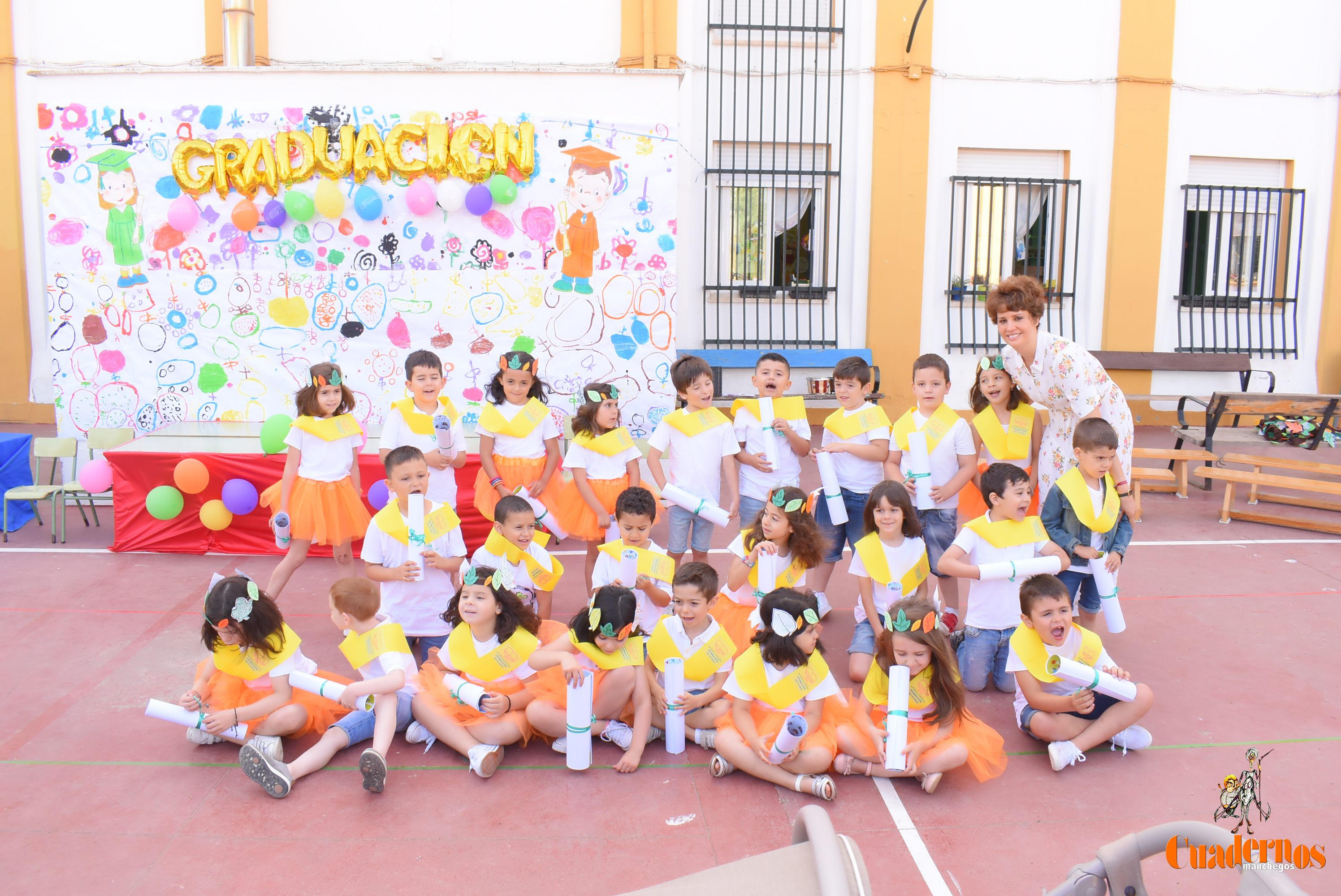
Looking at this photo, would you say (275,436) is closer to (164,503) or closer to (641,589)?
(164,503)

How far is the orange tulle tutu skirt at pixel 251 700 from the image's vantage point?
367cm

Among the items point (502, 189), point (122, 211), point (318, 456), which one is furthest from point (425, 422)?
point (122, 211)

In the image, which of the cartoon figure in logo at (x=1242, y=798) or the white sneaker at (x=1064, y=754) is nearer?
the cartoon figure in logo at (x=1242, y=798)

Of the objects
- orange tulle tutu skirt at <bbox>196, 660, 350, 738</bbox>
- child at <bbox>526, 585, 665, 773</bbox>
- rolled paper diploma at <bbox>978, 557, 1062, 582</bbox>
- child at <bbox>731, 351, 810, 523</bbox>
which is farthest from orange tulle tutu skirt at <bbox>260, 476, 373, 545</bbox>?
rolled paper diploma at <bbox>978, 557, 1062, 582</bbox>

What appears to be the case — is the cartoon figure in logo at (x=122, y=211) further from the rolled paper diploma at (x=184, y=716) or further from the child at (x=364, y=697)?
the rolled paper diploma at (x=184, y=716)

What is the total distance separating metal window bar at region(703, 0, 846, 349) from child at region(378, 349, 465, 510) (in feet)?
19.3

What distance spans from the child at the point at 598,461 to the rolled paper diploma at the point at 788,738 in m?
1.91

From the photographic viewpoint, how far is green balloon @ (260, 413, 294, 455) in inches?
248

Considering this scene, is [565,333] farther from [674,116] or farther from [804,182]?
[804,182]

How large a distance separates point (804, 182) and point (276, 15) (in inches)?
238

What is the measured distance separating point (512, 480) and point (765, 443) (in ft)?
4.67

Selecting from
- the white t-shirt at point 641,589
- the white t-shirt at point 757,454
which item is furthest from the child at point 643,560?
the white t-shirt at point 757,454

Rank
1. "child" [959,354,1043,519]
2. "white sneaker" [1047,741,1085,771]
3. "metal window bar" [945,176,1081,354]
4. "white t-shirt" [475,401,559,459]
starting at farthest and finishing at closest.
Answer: "metal window bar" [945,176,1081,354] → "white t-shirt" [475,401,559,459] → "child" [959,354,1043,519] → "white sneaker" [1047,741,1085,771]

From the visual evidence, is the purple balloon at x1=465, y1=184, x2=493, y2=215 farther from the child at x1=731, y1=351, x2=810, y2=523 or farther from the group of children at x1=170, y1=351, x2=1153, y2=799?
the child at x1=731, y1=351, x2=810, y2=523
